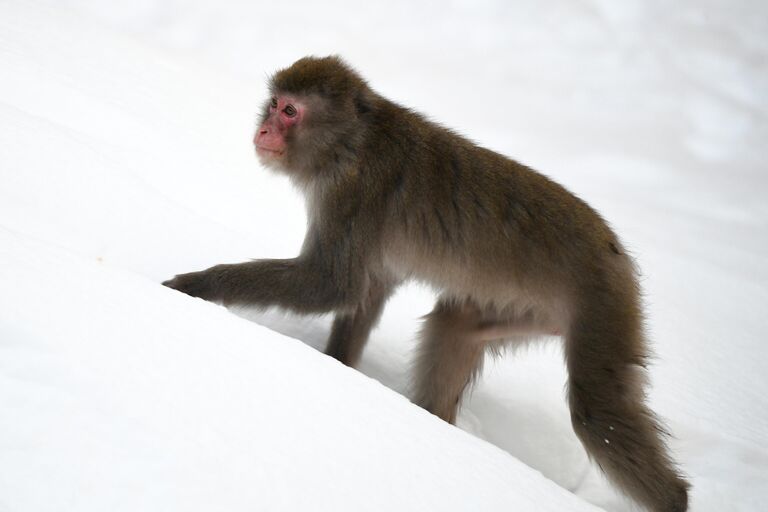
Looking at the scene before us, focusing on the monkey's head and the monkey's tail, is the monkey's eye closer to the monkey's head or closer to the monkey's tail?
the monkey's head

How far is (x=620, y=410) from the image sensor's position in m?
2.63

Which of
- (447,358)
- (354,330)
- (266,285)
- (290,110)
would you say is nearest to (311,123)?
(290,110)

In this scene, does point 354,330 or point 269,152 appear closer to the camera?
point 269,152

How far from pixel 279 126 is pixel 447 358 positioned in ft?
3.42

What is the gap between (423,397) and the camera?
312 cm

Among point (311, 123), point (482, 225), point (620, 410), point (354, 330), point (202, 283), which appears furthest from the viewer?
point (354, 330)

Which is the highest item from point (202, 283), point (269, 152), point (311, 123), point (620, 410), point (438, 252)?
point (311, 123)

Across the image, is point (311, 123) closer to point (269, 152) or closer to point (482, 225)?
point (269, 152)

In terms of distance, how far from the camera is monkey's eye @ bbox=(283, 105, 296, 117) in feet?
9.96

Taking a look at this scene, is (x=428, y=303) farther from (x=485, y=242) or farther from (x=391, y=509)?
(x=391, y=509)

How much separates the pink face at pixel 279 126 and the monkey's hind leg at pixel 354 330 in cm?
62

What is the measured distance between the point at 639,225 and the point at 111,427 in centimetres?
464

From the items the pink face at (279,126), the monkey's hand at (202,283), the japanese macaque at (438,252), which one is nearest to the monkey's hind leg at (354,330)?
the japanese macaque at (438,252)

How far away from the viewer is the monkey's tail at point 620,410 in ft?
8.57
